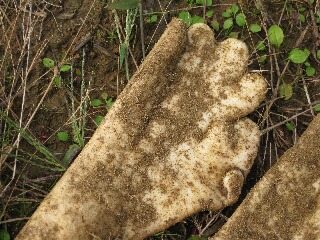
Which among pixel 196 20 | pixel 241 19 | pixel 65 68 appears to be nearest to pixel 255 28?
pixel 241 19

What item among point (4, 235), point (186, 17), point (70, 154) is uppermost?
point (186, 17)

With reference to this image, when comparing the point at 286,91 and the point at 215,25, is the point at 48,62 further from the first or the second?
the point at 286,91

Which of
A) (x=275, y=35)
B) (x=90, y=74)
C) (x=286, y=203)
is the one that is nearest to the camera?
(x=286, y=203)

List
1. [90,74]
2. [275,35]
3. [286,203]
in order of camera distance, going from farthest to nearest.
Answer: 1. [90,74]
2. [275,35]
3. [286,203]

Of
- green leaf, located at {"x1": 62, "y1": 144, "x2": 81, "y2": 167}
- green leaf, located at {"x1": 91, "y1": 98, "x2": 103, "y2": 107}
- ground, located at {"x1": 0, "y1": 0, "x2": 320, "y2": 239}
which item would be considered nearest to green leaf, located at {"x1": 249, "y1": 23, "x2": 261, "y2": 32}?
ground, located at {"x1": 0, "y1": 0, "x2": 320, "y2": 239}

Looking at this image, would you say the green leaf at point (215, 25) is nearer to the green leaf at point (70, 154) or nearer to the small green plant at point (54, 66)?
the small green plant at point (54, 66)

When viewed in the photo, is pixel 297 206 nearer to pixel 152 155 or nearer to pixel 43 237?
pixel 152 155
